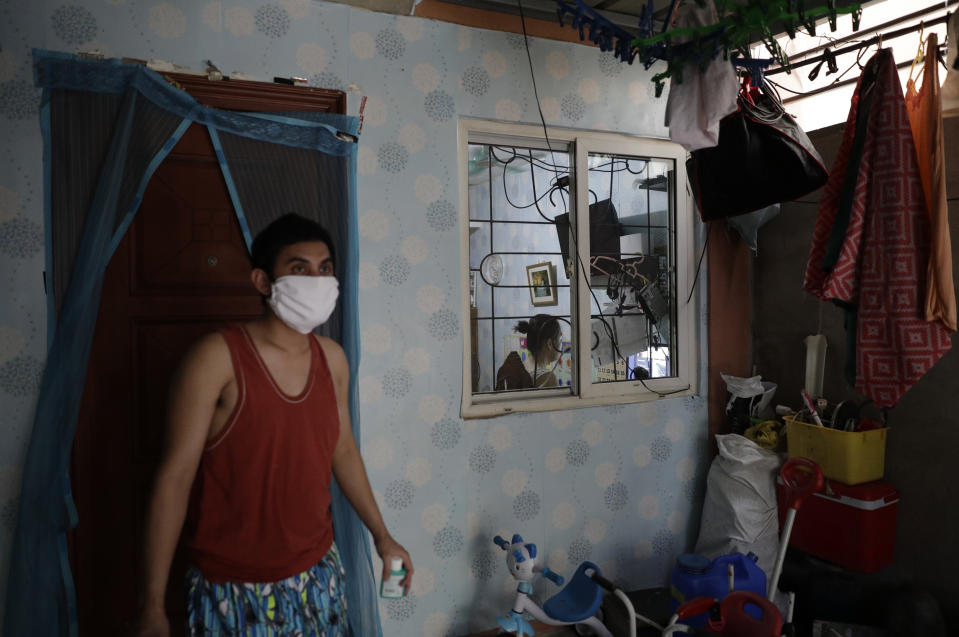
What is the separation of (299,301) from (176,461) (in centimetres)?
43

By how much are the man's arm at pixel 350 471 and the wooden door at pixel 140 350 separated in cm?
76

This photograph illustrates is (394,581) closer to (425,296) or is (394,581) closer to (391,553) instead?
(391,553)

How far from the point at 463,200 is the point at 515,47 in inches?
27.5

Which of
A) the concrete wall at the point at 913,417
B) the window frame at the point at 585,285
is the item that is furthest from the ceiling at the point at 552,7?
the concrete wall at the point at 913,417

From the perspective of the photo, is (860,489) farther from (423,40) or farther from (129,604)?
(129,604)

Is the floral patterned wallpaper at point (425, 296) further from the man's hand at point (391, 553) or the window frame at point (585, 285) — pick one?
the man's hand at point (391, 553)

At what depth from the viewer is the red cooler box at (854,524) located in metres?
2.53

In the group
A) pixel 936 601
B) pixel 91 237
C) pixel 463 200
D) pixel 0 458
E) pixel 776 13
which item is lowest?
pixel 936 601

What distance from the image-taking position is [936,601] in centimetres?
242

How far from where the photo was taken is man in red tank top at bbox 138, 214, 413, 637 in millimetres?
1348

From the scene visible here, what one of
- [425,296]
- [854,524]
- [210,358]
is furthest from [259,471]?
Answer: [854,524]

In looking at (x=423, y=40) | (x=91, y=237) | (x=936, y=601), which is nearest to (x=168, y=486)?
(x=91, y=237)

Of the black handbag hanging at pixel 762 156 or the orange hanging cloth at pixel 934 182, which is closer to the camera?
the orange hanging cloth at pixel 934 182

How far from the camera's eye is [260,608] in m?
1.40
